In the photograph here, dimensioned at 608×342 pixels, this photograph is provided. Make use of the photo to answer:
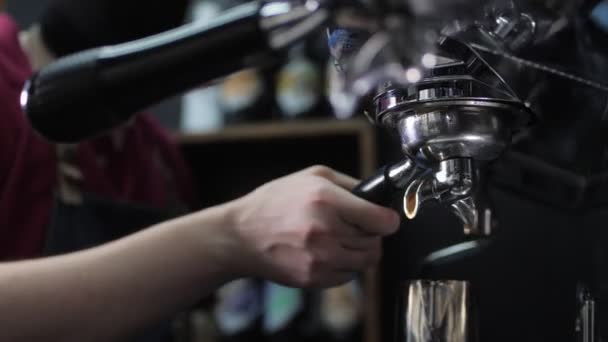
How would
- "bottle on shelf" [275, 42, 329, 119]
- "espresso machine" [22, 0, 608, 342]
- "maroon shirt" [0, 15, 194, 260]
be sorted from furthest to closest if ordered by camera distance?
"bottle on shelf" [275, 42, 329, 119] < "maroon shirt" [0, 15, 194, 260] < "espresso machine" [22, 0, 608, 342]

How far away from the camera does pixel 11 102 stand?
2.27 ft

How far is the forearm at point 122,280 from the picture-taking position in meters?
0.43

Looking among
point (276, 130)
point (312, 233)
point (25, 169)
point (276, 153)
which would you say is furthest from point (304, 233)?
point (276, 153)

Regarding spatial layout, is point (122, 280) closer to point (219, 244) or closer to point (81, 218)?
point (219, 244)

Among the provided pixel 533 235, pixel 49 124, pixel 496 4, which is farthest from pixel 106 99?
pixel 533 235

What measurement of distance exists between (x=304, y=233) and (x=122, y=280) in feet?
0.40

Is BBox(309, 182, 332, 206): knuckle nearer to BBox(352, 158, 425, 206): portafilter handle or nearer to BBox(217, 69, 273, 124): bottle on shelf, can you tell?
BBox(352, 158, 425, 206): portafilter handle

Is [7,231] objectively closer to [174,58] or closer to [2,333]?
[2,333]

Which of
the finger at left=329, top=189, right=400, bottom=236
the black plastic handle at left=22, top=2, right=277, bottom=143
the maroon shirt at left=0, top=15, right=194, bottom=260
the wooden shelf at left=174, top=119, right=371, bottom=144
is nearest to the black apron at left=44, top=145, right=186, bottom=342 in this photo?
the maroon shirt at left=0, top=15, right=194, bottom=260

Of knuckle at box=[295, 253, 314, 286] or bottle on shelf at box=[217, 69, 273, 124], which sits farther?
bottle on shelf at box=[217, 69, 273, 124]

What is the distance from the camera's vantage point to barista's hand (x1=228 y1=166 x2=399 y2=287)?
17.2 inches

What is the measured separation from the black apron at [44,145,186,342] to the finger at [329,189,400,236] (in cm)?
36

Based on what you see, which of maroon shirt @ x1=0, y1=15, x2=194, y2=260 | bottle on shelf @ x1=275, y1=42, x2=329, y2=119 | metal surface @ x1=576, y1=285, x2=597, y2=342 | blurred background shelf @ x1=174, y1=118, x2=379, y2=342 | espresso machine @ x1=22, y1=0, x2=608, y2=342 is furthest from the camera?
bottle on shelf @ x1=275, y1=42, x2=329, y2=119

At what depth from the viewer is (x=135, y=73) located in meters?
0.27
